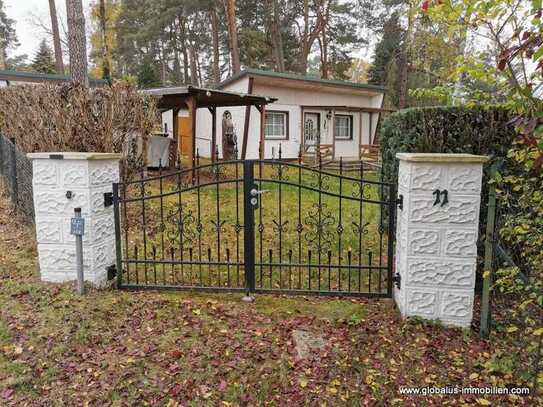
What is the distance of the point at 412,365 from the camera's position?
8.68 feet

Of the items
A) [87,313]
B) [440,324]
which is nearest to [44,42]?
[87,313]

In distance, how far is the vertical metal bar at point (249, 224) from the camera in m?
3.40

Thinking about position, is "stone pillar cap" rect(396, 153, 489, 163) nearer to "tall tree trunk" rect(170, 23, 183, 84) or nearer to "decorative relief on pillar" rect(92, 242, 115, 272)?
"decorative relief on pillar" rect(92, 242, 115, 272)

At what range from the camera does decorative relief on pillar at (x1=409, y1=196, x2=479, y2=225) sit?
2.92 meters

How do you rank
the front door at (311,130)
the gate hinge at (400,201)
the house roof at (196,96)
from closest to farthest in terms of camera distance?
the gate hinge at (400,201) < the house roof at (196,96) < the front door at (311,130)

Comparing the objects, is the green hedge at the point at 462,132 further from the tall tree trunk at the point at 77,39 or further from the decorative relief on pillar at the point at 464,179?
the tall tree trunk at the point at 77,39

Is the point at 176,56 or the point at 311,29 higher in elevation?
the point at 311,29

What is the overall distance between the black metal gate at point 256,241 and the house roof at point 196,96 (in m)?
2.10

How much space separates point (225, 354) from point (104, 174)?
1989 millimetres

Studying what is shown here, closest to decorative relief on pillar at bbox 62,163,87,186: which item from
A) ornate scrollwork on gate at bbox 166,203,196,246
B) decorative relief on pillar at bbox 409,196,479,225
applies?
ornate scrollwork on gate at bbox 166,203,196,246

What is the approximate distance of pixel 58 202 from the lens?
354cm

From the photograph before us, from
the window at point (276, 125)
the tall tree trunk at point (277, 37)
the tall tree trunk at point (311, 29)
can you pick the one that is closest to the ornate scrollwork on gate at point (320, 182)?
the window at point (276, 125)

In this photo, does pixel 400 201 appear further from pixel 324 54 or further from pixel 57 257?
pixel 324 54

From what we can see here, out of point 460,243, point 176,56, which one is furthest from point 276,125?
point 176,56
